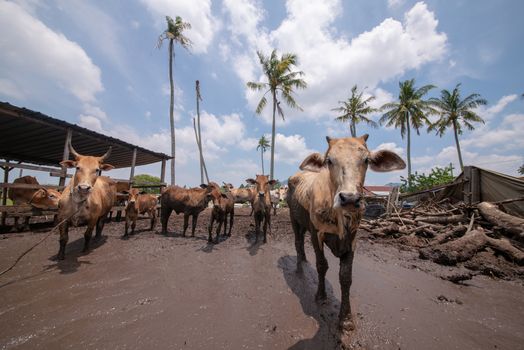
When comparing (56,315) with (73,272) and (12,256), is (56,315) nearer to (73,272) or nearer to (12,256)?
(73,272)

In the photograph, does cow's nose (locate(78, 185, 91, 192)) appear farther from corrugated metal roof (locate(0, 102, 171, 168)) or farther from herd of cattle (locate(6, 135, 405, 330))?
corrugated metal roof (locate(0, 102, 171, 168))

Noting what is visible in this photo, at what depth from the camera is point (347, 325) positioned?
2.63 metres

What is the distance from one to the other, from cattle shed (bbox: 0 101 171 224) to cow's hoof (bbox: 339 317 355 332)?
30.6ft

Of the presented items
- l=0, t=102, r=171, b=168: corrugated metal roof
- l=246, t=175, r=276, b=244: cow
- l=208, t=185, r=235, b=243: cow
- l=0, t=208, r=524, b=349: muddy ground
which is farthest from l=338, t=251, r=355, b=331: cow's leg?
l=0, t=102, r=171, b=168: corrugated metal roof

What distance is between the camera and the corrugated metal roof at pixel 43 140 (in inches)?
307

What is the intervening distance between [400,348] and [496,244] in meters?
5.26

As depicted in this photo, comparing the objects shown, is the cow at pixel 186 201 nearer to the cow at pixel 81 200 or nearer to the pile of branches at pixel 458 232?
the cow at pixel 81 200

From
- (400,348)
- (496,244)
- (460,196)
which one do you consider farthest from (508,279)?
(460,196)

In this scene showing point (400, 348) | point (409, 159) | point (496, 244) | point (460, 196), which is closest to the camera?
point (400, 348)

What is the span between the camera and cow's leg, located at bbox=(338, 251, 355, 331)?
2645 millimetres

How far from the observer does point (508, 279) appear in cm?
439

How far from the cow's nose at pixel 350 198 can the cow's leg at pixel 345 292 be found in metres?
1.10

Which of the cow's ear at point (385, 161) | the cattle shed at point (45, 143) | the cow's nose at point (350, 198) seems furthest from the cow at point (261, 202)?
the cattle shed at point (45, 143)

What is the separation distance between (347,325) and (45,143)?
14.8m
